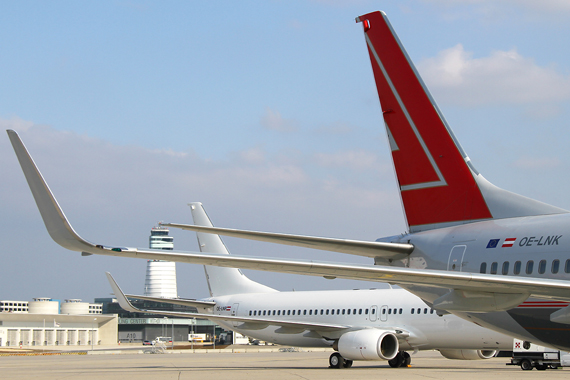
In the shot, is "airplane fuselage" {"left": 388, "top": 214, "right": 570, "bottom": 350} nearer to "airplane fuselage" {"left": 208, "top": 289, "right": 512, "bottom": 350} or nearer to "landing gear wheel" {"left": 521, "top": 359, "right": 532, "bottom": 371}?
"airplane fuselage" {"left": 208, "top": 289, "right": 512, "bottom": 350}

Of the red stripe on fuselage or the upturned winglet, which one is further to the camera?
the red stripe on fuselage

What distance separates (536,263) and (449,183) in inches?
99.3

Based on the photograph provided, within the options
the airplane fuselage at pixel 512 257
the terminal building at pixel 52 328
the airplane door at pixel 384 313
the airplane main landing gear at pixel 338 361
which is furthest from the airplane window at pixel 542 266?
the terminal building at pixel 52 328

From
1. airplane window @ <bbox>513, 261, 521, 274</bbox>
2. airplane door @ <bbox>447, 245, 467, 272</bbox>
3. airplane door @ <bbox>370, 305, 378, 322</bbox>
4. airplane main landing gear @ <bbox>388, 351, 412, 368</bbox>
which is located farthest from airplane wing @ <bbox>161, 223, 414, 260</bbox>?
airplane main landing gear @ <bbox>388, 351, 412, 368</bbox>

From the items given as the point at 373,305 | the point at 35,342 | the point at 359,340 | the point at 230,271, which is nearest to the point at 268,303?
the point at 230,271

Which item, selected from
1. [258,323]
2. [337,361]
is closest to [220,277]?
[258,323]

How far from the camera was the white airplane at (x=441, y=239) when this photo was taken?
7305 mm

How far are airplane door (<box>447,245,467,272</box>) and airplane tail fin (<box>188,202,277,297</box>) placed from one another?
2222 cm

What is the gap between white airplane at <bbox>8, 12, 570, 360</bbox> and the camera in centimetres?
730

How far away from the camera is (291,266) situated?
289 inches

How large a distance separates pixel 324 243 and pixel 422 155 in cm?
293

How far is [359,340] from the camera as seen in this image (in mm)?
22969

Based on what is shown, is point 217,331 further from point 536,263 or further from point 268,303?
point 536,263

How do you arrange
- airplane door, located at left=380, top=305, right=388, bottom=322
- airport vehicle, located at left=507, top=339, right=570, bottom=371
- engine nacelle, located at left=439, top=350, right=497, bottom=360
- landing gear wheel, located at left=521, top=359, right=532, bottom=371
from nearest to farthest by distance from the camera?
airport vehicle, located at left=507, top=339, right=570, bottom=371, landing gear wheel, located at left=521, top=359, right=532, bottom=371, engine nacelle, located at left=439, top=350, right=497, bottom=360, airplane door, located at left=380, top=305, right=388, bottom=322
